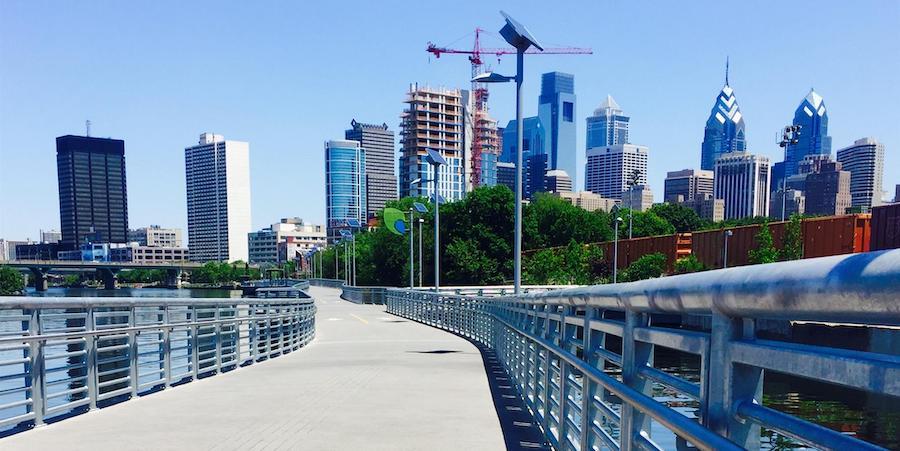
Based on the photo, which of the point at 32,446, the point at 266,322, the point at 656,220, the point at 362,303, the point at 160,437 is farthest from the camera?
the point at 656,220

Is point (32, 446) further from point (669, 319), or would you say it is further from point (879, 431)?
point (879, 431)

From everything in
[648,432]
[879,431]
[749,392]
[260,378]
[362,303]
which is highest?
[749,392]

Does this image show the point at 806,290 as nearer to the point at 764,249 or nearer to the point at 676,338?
the point at 676,338

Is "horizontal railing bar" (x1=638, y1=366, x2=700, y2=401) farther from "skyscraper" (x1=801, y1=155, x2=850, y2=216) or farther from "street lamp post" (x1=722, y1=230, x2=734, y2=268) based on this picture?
"skyscraper" (x1=801, y1=155, x2=850, y2=216)

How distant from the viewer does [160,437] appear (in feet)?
20.4

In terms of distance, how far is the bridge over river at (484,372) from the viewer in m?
1.48

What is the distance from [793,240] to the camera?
140 ft

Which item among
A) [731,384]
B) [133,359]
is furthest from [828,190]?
[731,384]

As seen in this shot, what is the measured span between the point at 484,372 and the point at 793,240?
3939cm

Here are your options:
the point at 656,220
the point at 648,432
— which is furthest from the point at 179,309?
the point at 656,220

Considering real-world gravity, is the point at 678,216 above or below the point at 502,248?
above

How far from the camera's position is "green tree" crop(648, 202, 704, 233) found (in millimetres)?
109750

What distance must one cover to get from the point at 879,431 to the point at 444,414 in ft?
33.8

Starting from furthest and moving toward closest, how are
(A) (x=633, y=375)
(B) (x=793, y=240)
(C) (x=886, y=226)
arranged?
(B) (x=793, y=240), (C) (x=886, y=226), (A) (x=633, y=375)
